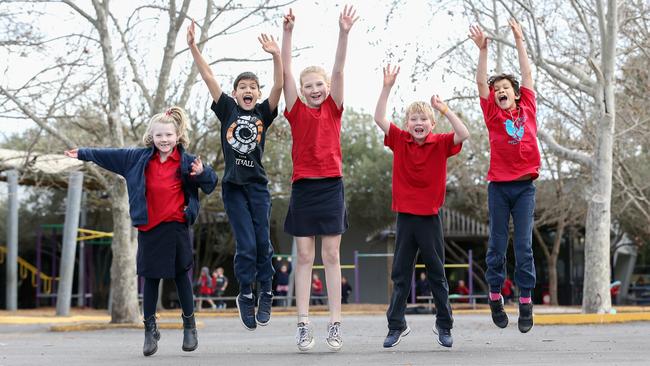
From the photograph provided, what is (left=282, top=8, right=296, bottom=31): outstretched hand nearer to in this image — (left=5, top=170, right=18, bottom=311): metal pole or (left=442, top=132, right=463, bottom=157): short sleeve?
(left=442, top=132, right=463, bottom=157): short sleeve

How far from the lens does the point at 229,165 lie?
8992 millimetres

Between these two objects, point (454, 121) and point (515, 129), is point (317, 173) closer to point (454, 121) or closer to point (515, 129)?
point (454, 121)

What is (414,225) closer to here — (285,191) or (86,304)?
(285,191)

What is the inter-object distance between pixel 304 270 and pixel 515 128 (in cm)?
233

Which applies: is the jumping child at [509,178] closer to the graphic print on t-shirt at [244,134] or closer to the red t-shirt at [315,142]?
the red t-shirt at [315,142]

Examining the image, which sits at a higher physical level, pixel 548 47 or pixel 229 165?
pixel 548 47

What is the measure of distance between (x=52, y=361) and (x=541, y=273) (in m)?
35.9

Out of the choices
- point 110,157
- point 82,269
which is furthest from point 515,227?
point 82,269

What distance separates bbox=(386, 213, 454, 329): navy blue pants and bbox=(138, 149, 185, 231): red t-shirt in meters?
1.98

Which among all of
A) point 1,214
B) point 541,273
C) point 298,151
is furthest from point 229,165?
point 541,273

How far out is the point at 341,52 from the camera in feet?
28.7

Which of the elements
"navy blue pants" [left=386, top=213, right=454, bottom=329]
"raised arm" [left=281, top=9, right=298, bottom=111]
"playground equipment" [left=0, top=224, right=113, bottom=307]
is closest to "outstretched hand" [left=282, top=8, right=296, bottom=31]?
"raised arm" [left=281, top=9, right=298, bottom=111]

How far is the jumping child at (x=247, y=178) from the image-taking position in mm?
8906

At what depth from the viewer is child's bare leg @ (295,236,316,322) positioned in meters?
8.88
